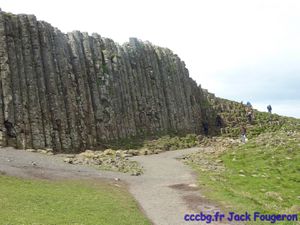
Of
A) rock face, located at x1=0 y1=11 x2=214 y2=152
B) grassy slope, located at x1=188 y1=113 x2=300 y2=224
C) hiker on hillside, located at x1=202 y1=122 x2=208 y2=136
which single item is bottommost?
grassy slope, located at x1=188 y1=113 x2=300 y2=224

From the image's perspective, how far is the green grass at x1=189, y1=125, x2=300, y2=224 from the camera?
38344mm

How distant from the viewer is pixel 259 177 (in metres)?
53.0

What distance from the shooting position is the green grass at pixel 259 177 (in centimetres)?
3834

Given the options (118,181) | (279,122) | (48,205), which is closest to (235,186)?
(118,181)

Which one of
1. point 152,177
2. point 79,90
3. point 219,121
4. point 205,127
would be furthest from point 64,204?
point 219,121

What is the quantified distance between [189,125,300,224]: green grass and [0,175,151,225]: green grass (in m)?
7.97

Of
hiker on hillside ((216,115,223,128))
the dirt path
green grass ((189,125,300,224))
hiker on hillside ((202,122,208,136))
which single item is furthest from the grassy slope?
hiker on hillside ((216,115,223,128))

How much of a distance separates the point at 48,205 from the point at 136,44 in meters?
66.1

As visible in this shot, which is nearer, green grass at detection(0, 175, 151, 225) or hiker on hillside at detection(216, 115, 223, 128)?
green grass at detection(0, 175, 151, 225)

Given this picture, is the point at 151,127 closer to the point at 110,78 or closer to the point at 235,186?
the point at 110,78

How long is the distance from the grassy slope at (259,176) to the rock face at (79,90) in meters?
20.8

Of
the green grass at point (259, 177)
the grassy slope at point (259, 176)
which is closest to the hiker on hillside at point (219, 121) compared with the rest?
the green grass at point (259, 177)

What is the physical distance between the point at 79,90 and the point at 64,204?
1705 inches

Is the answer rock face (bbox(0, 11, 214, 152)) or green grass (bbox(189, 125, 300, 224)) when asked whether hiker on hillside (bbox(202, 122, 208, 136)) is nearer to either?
rock face (bbox(0, 11, 214, 152))
